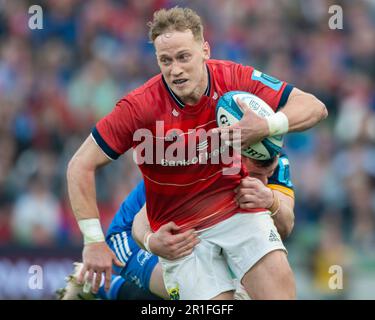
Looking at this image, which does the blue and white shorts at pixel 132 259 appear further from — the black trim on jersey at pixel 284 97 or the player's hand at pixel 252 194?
the black trim on jersey at pixel 284 97

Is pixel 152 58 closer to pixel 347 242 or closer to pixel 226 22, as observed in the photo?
pixel 226 22

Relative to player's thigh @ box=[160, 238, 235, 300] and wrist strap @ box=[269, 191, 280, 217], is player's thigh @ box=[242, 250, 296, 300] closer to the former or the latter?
player's thigh @ box=[160, 238, 235, 300]

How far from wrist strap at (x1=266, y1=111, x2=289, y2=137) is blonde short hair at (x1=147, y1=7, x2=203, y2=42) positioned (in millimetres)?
739

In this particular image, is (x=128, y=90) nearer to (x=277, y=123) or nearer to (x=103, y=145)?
(x=103, y=145)

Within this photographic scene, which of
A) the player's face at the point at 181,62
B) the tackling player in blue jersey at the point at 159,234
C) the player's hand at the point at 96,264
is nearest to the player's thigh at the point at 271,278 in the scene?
the tackling player in blue jersey at the point at 159,234

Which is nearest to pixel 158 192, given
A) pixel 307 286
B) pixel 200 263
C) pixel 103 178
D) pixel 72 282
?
pixel 200 263

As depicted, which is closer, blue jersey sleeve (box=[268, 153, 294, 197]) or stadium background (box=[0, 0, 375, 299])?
blue jersey sleeve (box=[268, 153, 294, 197])

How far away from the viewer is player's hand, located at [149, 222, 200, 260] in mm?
6285

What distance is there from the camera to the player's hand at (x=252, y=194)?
6250 millimetres

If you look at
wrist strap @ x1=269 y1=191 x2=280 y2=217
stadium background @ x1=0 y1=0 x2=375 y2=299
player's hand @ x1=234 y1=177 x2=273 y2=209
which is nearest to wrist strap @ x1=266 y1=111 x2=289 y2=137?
player's hand @ x1=234 y1=177 x2=273 y2=209

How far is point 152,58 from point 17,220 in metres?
3.03

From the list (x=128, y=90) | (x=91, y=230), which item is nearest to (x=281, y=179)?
(x=91, y=230)

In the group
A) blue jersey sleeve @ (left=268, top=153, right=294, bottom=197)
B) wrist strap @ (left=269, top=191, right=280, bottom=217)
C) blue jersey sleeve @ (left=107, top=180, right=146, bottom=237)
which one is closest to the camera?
wrist strap @ (left=269, top=191, right=280, bottom=217)

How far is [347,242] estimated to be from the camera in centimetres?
1044
